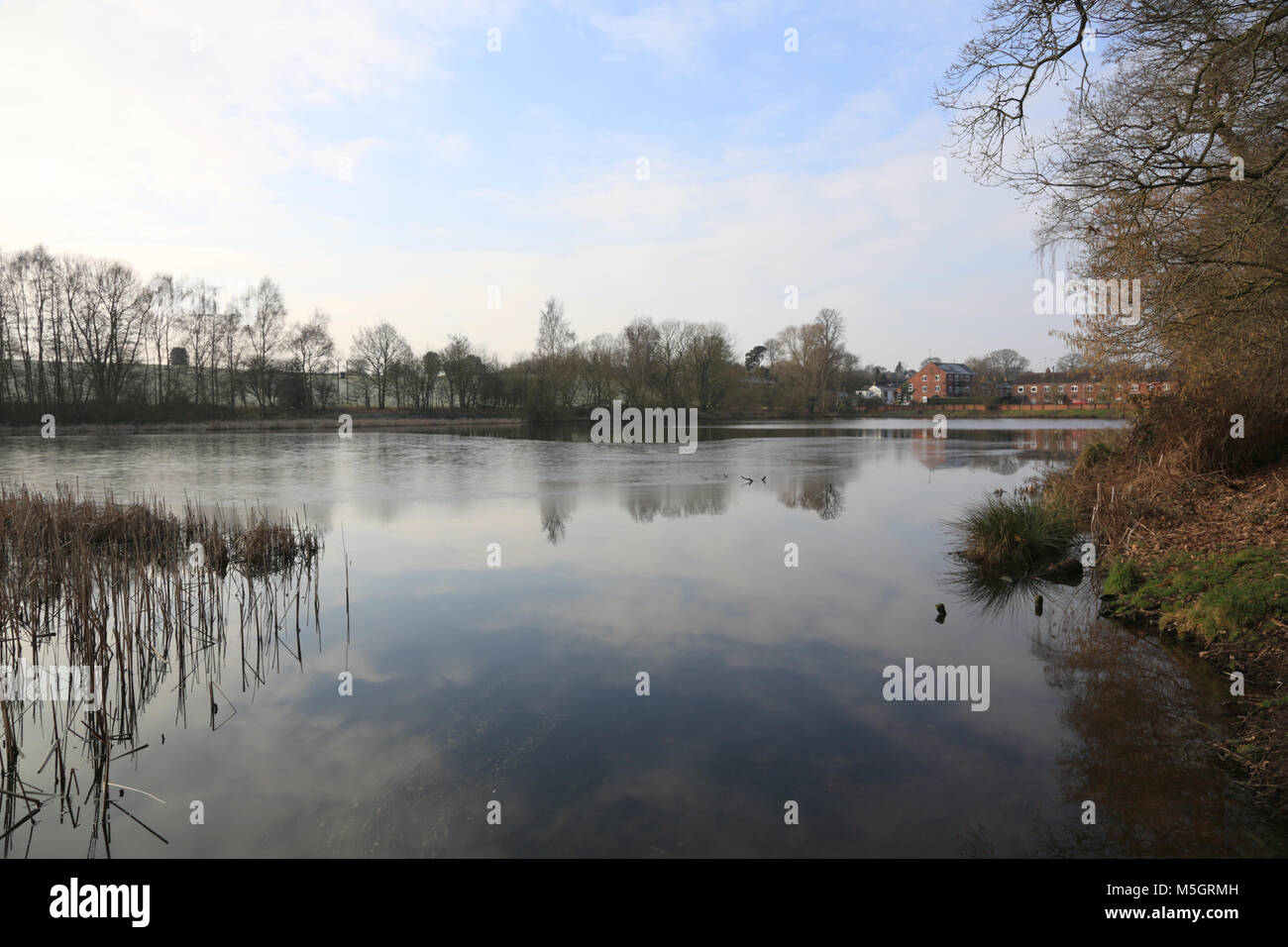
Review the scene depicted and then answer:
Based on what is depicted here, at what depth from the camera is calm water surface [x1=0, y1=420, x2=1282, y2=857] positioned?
424cm

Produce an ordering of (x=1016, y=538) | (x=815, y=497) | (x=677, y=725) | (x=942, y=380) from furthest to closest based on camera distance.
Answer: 1. (x=942, y=380)
2. (x=815, y=497)
3. (x=1016, y=538)
4. (x=677, y=725)

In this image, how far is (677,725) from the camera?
565cm

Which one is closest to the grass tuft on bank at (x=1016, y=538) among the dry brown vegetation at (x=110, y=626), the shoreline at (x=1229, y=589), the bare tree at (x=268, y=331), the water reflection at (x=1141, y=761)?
the shoreline at (x=1229, y=589)

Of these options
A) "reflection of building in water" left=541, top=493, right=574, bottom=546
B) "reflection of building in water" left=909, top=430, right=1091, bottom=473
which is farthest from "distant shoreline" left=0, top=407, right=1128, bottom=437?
"reflection of building in water" left=541, top=493, right=574, bottom=546

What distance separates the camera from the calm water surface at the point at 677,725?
4238mm

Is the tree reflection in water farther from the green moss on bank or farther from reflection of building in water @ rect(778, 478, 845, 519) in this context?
reflection of building in water @ rect(778, 478, 845, 519)

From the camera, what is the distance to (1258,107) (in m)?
8.10

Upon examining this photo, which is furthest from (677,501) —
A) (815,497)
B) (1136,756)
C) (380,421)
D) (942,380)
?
(942,380)

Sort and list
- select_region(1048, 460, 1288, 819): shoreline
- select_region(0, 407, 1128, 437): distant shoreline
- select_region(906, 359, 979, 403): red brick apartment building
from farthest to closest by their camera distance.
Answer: select_region(906, 359, 979, 403): red brick apartment building < select_region(0, 407, 1128, 437): distant shoreline < select_region(1048, 460, 1288, 819): shoreline

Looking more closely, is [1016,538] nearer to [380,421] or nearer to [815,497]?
[815,497]

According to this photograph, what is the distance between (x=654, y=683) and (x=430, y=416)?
61023 millimetres

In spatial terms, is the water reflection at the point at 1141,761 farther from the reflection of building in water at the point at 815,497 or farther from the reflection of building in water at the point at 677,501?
the reflection of building in water at the point at 677,501
